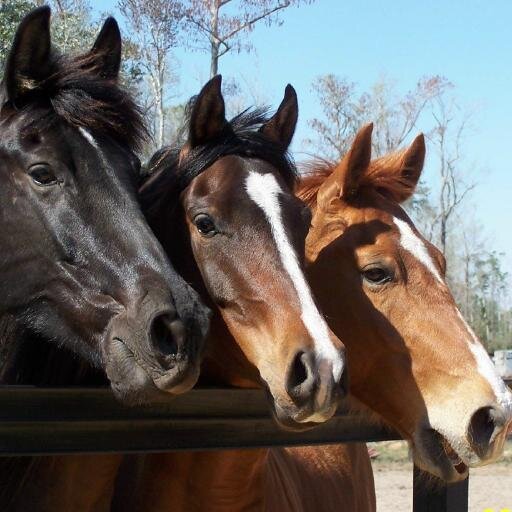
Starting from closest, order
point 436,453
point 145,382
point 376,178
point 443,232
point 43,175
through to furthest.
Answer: point 145,382 < point 43,175 < point 436,453 < point 376,178 < point 443,232

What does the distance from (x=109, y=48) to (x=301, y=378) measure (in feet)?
5.70

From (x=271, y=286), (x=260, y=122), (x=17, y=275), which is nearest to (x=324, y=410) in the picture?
(x=271, y=286)

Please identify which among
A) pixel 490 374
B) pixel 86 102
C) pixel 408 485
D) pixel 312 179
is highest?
pixel 86 102

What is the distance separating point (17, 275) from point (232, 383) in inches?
37.5

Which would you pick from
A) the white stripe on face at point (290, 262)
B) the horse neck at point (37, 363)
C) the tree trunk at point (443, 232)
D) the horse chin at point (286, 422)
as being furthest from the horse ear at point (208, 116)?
the tree trunk at point (443, 232)

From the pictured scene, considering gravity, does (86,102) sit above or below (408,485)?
above

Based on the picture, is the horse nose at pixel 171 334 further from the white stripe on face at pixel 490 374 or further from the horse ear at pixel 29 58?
the white stripe on face at pixel 490 374

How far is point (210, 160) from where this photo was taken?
3.52 metres

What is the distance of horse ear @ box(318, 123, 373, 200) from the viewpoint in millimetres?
4023

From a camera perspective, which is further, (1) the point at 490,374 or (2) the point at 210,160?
(2) the point at 210,160

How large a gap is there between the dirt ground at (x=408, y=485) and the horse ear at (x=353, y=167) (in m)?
6.15

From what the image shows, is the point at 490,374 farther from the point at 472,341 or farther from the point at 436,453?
the point at 436,453

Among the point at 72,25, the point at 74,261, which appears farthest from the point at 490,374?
the point at 72,25

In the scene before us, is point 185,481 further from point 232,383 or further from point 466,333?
point 466,333
